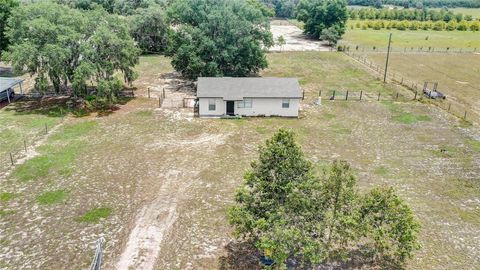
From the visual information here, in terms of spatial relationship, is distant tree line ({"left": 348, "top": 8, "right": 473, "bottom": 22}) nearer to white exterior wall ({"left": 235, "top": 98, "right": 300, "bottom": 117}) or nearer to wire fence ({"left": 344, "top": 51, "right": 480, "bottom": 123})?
wire fence ({"left": 344, "top": 51, "right": 480, "bottom": 123})

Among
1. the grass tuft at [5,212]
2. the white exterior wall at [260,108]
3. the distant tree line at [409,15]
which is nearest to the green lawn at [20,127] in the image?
the grass tuft at [5,212]

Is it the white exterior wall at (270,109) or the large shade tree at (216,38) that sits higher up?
the large shade tree at (216,38)

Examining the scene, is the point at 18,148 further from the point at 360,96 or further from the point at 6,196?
the point at 360,96

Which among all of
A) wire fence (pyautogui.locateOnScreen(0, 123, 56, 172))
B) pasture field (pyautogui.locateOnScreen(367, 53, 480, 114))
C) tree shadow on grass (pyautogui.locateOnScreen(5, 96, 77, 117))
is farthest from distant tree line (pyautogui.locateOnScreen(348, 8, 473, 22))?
wire fence (pyautogui.locateOnScreen(0, 123, 56, 172))

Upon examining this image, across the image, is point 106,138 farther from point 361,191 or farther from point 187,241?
point 361,191

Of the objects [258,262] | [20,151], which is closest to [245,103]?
[20,151]

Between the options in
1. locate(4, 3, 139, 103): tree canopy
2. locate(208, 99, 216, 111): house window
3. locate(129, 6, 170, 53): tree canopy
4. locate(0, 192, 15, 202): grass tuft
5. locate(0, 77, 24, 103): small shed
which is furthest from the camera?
locate(129, 6, 170, 53): tree canopy

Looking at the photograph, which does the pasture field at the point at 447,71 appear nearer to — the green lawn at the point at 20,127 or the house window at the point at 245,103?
Result: the house window at the point at 245,103
